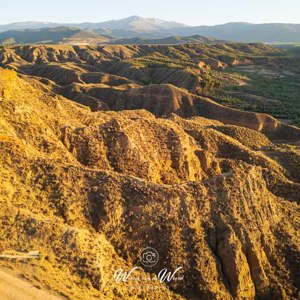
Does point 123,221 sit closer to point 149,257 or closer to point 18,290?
point 149,257

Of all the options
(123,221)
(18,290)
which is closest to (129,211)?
(123,221)

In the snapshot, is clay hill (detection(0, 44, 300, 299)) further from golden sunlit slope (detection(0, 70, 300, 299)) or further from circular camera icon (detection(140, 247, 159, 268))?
circular camera icon (detection(140, 247, 159, 268))

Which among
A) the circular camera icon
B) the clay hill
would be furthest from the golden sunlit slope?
the circular camera icon

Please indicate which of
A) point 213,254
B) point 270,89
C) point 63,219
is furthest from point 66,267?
point 270,89

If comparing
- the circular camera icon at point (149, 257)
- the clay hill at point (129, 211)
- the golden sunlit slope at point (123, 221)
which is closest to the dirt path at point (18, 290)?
the clay hill at point (129, 211)

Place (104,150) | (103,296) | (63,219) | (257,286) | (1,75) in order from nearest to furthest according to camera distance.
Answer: (103,296)
(63,219)
(257,286)
(104,150)
(1,75)

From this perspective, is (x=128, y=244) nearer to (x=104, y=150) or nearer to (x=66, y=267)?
(x=66, y=267)
